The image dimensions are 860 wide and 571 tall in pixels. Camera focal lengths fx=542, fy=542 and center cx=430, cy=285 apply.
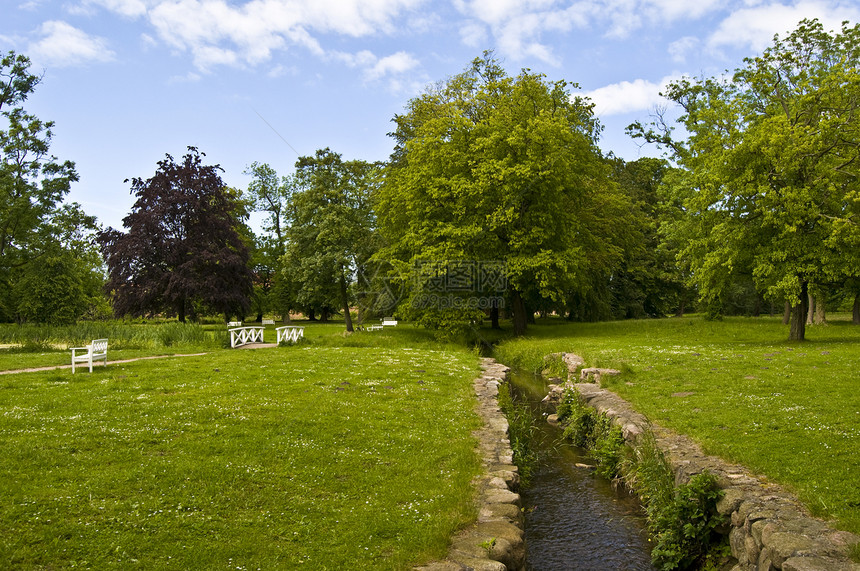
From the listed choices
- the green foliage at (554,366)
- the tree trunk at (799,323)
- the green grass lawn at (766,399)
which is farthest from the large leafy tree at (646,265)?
the green foliage at (554,366)

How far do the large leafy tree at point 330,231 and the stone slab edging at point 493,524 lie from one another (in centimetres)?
3284

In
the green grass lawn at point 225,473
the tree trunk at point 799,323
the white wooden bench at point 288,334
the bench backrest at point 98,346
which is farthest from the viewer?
the white wooden bench at point 288,334

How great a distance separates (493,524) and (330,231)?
3769 centimetres

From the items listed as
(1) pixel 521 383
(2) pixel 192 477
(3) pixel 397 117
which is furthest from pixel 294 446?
(3) pixel 397 117

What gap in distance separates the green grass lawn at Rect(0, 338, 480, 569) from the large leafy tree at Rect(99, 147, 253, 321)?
74.0ft

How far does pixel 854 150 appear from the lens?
77.7 ft

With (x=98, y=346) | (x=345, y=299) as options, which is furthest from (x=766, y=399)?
(x=345, y=299)

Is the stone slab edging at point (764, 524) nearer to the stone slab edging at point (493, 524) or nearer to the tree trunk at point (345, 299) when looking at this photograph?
the stone slab edging at point (493, 524)

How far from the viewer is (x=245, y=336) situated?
91.0 ft

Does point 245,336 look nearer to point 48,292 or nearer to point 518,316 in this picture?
point 518,316

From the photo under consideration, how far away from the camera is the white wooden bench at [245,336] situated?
87.1ft

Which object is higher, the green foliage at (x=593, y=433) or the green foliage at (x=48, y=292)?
the green foliage at (x=48, y=292)

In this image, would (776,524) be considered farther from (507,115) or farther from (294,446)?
(507,115)

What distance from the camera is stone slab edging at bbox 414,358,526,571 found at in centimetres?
641
